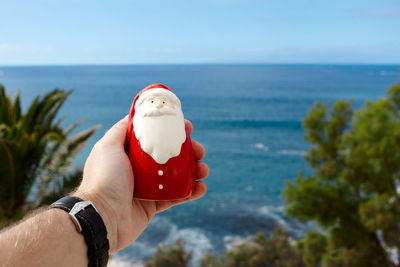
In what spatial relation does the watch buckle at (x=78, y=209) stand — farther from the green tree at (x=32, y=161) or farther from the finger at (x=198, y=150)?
the green tree at (x=32, y=161)

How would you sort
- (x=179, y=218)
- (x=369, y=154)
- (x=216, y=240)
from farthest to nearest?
(x=179, y=218) → (x=216, y=240) → (x=369, y=154)

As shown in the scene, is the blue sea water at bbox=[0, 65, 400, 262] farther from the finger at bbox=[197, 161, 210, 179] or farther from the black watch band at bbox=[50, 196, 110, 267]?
the black watch band at bbox=[50, 196, 110, 267]

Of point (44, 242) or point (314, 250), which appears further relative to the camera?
A: point (314, 250)

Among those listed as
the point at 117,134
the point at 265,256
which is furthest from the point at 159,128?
the point at 265,256

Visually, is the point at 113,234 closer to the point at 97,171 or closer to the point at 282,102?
the point at 97,171

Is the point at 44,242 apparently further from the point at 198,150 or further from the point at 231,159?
the point at 231,159

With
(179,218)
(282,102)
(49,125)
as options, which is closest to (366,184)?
(49,125)

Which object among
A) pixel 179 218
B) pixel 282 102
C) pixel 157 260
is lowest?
pixel 179 218

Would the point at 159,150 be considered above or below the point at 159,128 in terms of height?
below
